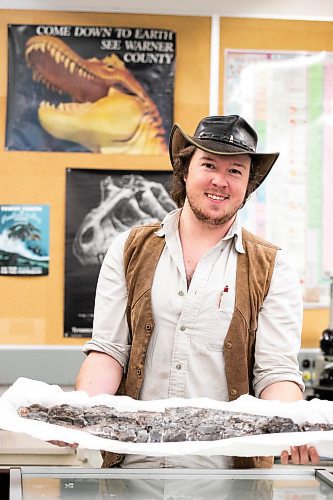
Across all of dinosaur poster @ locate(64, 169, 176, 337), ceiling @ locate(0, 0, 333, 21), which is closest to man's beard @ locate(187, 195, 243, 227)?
dinosaur poster @ locate(64, 169, 176, 337)

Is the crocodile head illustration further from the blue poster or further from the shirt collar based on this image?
the shirt collar

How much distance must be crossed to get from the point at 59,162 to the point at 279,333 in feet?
6.54

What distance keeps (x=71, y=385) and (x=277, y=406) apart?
211 cm

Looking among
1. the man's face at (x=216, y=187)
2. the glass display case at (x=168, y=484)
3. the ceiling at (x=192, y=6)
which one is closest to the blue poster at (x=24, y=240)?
the ceiling at (x=192, y=6)

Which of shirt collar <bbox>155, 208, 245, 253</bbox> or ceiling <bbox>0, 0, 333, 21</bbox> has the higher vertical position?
ceiling <bbox>0, 0, 333, 21</bbox>

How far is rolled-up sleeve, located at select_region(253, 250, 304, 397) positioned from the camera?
2.59m

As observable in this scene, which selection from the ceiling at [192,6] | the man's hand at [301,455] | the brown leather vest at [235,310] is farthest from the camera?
the ceiling at [192,6]

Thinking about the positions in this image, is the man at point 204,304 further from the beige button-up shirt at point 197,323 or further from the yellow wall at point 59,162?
the yellow wall at point 59,162

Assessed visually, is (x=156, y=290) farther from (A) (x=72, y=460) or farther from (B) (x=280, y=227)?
(B) (x=280, y=227)

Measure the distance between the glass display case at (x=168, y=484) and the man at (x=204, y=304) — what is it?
303 mm

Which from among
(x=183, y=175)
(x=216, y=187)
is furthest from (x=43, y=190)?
(x=216, y=187)

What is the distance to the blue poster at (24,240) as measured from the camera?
14.1ft

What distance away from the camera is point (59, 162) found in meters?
4.33

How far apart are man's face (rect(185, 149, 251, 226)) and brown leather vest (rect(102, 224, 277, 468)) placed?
0.52 feet
